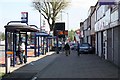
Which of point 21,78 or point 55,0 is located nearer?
point 21,78

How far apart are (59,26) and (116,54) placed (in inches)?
1827

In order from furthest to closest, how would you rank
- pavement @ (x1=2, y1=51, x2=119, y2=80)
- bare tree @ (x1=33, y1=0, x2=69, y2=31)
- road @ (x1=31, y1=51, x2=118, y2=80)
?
1. bare tree @ (x1=33, y1=0, x2=69, y2=31)
2. road @ (x1=31, y1=51, x2=118, y2=80)
3. pavement @ (x1=2, y1=51, x2=119, y2=80)

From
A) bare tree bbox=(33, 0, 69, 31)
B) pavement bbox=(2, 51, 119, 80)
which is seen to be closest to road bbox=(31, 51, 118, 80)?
pavement bbox=(2, 51, 119, 80)

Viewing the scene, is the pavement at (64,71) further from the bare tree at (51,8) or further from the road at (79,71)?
the bare tree at (51,8)

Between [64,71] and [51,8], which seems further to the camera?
[51,8]

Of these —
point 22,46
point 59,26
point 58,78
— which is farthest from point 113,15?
point 59,26

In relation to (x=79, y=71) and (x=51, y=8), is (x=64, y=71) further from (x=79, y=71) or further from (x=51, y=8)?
(x=51, y=8)

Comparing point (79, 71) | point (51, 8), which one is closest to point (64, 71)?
point (79, 71)

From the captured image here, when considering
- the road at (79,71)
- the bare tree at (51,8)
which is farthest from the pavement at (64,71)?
the bare tree at (51,8)

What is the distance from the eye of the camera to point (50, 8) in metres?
71.9

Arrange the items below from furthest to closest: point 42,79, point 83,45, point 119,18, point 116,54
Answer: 1. point 83,45
2. point 116,54
3. point 119,18
4. point 42,79

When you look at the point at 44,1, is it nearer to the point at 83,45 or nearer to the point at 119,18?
the point at 83,45

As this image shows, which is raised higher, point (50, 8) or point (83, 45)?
point (50, 8)

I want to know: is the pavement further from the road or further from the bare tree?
the bare tree
